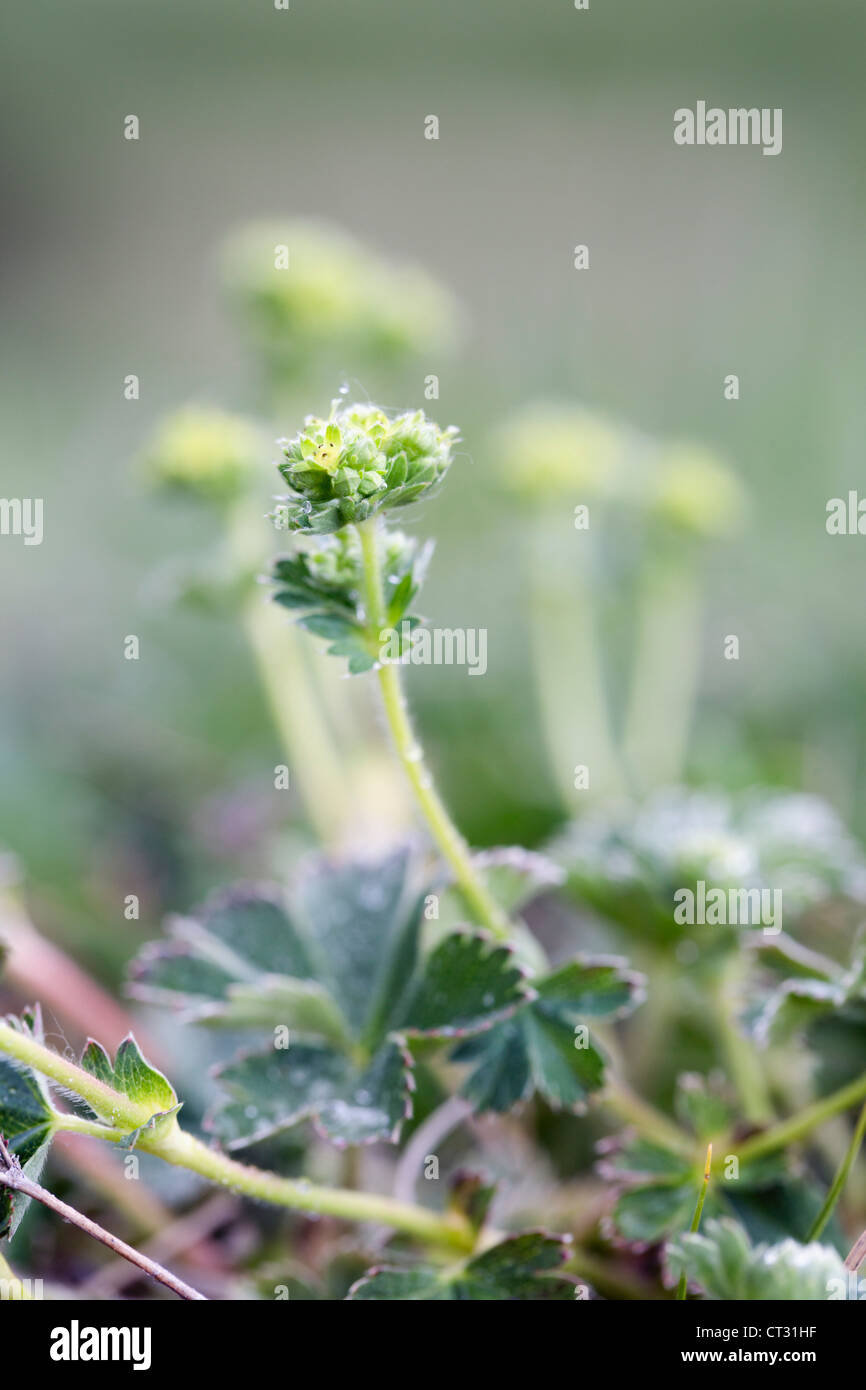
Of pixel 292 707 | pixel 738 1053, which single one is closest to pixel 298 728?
pixel 292 707

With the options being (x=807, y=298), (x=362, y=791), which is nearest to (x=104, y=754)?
(x=362, y=791)

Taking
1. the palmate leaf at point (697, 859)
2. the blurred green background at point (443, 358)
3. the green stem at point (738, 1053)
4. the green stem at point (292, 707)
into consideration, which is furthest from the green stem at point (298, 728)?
the green stem at point (738, 1053)

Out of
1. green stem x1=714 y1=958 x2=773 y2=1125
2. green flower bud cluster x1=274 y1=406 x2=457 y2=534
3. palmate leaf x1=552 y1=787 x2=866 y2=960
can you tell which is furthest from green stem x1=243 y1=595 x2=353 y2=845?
green flower bud cluster x1=274 y1=406 x2=457 y2=534

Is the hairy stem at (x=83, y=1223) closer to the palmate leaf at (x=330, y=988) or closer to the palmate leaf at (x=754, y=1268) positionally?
the palmate leaf at (x=330, y=988)

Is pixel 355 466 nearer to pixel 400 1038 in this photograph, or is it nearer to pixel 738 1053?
pixel 400 1038

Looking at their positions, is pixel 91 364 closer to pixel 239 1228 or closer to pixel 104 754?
pixel 104 754
